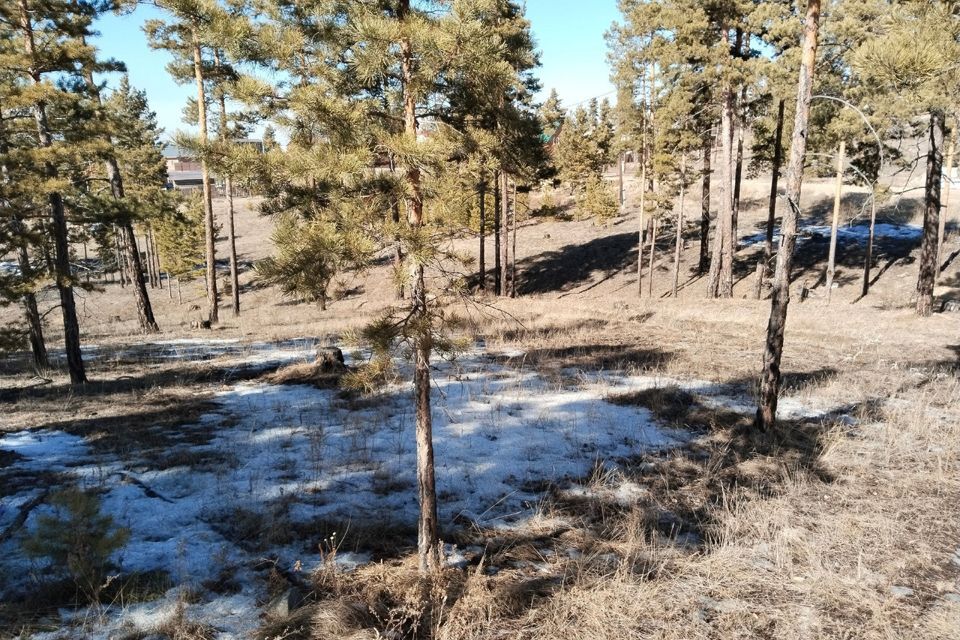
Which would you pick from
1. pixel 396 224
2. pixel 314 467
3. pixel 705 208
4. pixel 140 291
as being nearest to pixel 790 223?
pixel 396 224

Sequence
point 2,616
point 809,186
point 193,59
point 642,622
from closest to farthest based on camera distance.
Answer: point 2,616, point 642,622, point 193,59, point 809,186

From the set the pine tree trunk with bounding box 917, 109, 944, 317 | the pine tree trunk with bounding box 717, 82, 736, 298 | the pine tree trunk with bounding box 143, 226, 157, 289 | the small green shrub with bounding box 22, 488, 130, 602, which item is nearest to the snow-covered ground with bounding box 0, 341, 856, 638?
the small green shrub with bounding box 22, 488, 130, 602

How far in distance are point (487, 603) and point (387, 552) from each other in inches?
53.8

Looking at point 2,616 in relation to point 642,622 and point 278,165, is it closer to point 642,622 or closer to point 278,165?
point 278,165

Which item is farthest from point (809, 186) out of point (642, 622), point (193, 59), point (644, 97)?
point (642, 622)

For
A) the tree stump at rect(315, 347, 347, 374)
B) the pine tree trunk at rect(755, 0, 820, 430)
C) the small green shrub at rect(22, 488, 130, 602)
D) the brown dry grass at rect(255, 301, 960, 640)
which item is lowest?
the brown dry grass at rect(255, 301, 960, 640)

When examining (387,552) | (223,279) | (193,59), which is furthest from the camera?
(223,279)

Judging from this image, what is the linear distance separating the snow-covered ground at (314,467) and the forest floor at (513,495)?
4cm

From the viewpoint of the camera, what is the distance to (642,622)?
174 inches

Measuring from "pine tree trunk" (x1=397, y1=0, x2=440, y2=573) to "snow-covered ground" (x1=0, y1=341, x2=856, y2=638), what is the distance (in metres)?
0.54

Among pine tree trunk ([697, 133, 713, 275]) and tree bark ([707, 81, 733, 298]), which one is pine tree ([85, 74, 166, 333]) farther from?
pine tree trunk ([697, 133, 713, 275])

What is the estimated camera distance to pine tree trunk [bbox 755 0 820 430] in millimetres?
7707

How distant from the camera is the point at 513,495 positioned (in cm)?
686

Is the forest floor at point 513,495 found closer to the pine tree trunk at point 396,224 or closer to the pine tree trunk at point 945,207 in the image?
the pine tree trunk at point 396,224
